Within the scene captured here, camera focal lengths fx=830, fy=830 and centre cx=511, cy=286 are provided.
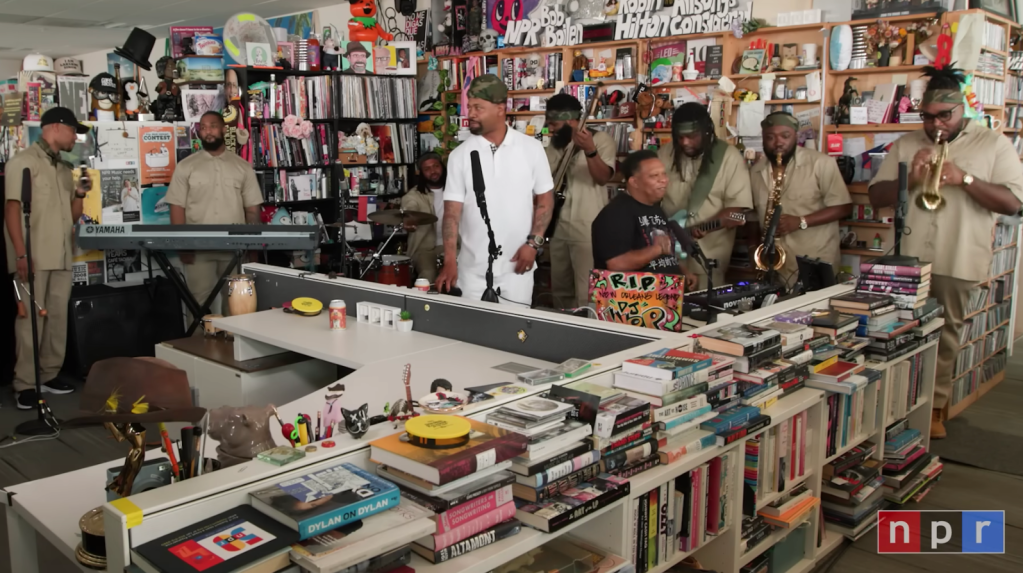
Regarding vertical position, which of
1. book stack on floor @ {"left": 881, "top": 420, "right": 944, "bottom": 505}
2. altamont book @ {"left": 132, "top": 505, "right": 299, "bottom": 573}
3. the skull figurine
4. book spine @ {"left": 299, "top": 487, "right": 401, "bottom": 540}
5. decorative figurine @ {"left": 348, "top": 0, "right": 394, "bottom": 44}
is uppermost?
decorative figurine @ {"left": 348, "top": 0, "right": 394, "bottom": 44}

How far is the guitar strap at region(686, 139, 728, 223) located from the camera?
483 cm

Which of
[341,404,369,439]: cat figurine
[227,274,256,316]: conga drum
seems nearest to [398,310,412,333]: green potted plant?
[227,274,256,316]: conga drum

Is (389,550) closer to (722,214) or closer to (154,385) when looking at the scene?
(154,385)

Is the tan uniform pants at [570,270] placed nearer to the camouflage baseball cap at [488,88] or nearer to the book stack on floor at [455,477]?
the camouflage baseball cap at [488,88]

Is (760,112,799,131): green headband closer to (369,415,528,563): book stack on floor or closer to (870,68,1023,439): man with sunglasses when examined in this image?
(870,68,1023,439): man with sunglasses

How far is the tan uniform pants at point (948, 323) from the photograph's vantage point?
14.4 feet

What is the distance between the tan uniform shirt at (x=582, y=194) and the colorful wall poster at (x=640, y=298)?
7.93ft

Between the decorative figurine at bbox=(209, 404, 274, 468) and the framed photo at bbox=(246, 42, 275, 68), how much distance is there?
4.97m

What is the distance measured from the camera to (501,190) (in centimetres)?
399

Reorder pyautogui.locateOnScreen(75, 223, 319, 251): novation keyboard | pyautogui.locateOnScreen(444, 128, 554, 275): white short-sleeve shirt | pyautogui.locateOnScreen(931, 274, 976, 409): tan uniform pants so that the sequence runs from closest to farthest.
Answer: pyautogui.locateOnScreen(444, 128, 554, 275): white short-sleeve shirt → pyautogui.locateOnScreen(931, 274, 976, 409): tan uniform pants → pyautogui.locateOnScreen(75, 223, 319, 251): novation keyboard

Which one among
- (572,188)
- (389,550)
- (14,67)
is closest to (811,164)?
(572,188)

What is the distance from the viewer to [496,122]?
12.9ft

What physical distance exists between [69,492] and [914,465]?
323cm

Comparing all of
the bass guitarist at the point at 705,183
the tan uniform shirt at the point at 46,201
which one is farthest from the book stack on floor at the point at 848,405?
the tan uniform shirt at the point at 46,201
